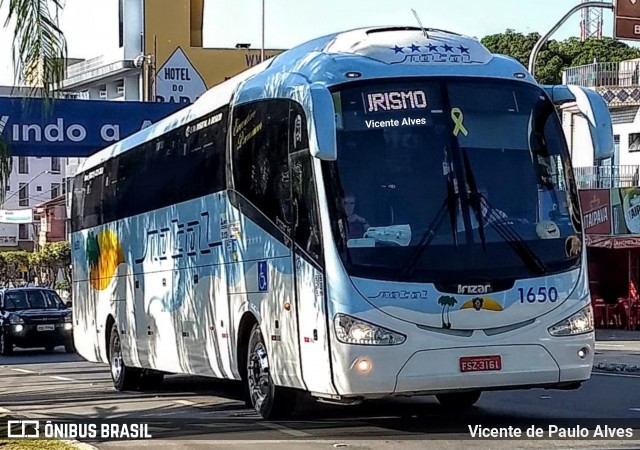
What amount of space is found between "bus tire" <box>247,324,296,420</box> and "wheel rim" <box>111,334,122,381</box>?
5.97m

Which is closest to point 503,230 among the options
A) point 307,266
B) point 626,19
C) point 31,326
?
point 307,266

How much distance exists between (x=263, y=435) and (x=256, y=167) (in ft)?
9.54

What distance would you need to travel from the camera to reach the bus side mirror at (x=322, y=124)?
33.9 ft

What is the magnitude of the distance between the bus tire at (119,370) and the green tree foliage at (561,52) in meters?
50.0

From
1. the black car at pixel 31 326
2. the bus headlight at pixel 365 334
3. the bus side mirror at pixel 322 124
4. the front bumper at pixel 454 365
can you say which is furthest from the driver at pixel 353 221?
the black car at pixel 31 326

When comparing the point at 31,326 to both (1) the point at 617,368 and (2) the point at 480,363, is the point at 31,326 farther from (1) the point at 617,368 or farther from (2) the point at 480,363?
(2) the point at 480,363

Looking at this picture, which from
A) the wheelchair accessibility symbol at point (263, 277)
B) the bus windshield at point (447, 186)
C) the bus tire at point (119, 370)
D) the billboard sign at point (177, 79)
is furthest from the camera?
the billboard sign at point (177, 79)

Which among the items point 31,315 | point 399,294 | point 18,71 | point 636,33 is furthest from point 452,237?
point 31,315

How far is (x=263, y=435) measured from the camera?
37.5ft

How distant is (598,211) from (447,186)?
26802mm

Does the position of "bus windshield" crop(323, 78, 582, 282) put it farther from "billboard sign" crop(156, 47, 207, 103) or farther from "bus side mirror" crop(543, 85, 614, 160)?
"billboard sign" crop(156, 47, 207, 103)

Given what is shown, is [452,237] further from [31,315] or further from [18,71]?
[31,315]

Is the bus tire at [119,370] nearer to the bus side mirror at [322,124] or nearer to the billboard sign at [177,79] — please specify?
the bus side mirror at [322,124]

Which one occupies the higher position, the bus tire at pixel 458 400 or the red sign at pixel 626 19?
the red sign at pixel 626 19
